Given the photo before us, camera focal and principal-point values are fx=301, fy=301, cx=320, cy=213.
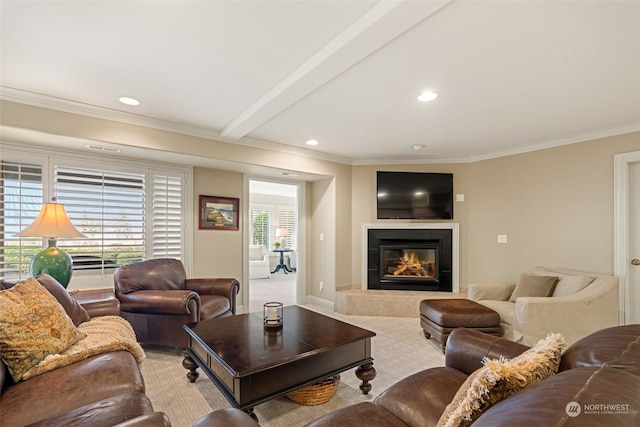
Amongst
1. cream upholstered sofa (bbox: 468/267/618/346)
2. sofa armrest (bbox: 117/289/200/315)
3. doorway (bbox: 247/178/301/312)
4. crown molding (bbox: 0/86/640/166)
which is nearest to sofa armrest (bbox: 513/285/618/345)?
cream upholstered sofa (bbox: 468/267/618/346)

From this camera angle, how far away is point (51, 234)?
101 inches

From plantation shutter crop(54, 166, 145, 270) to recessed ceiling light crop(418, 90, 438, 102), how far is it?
131 inches

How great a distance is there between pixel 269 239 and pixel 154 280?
613 centimetres

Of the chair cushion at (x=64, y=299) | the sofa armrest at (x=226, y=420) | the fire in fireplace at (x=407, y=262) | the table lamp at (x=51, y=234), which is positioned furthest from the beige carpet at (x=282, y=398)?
the fire in fireplace at (x=407, y=262)

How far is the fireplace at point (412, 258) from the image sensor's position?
468 centimetres

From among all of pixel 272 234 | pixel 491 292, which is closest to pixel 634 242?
pixel 491 292

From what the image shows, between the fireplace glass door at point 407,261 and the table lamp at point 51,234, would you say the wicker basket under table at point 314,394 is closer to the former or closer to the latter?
the table lamp at point 51,234

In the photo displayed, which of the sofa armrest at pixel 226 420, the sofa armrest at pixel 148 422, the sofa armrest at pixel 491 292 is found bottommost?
the sofa armrest at pixel 491 292

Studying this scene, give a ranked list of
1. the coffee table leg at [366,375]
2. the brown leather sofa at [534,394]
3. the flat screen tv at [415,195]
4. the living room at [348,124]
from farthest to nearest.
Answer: the flat screen tv at [415,195], the coffee table leg at [366,375], the living room at [348,124], the brown leather sofa at [534,394]

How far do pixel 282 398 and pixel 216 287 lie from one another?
1.60m

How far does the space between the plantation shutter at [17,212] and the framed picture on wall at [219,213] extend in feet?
5.48

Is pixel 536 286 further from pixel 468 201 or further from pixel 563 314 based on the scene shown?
pixel 468 201

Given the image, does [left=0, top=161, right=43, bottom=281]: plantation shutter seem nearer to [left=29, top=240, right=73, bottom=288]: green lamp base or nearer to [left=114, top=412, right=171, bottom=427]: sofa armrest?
[left=29, top=240, right=73, bottom=288]: green lamp base

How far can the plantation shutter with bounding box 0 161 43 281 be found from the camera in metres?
2.89
